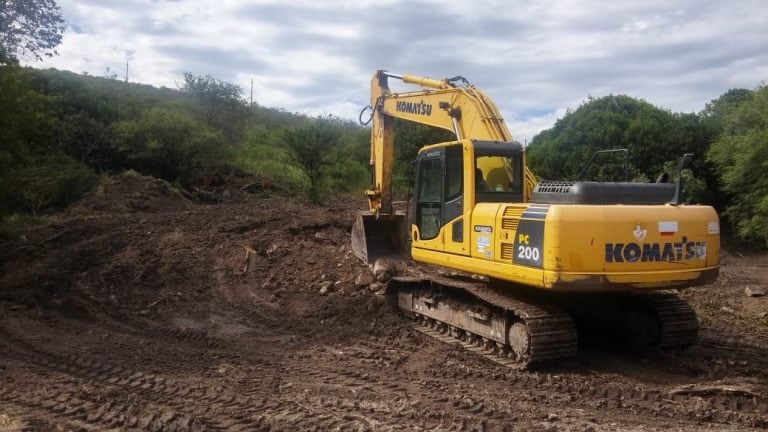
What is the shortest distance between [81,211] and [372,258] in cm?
959

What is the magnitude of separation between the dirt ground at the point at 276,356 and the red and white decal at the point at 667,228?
4.83 feet

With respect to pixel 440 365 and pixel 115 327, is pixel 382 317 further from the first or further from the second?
pixel 115 327

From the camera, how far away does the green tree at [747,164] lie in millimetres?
→ 16141

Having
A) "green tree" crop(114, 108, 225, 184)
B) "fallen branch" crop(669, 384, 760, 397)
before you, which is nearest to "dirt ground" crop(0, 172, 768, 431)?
"fallen branch" crop(669, 384, 760, 397)

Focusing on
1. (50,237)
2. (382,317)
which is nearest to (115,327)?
(382,317)

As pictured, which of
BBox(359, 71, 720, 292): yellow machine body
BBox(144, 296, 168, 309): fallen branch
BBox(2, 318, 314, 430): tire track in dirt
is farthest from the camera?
BBox(144, 296, 168, 309): fallen branch

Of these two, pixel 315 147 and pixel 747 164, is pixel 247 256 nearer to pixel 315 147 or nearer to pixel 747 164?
pixel 315 147

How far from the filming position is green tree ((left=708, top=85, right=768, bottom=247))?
16.1 meters

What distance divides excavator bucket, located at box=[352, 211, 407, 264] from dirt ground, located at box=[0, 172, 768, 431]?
344 mm

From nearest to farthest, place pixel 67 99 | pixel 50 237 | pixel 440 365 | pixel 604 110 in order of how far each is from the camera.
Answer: pixel 440 365, pixel 50 237, pixel 604 110, pixel 67 99

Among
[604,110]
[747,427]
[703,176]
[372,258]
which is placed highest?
[604,110]

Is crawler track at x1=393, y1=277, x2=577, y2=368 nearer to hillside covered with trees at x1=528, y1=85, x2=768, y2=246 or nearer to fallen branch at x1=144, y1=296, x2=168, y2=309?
fallen branch at x1=144, y1=296, x2=168, y2=309

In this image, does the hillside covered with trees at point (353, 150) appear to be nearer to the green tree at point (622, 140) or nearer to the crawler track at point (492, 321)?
the green tree at point (622, 140)

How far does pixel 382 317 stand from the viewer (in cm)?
861
